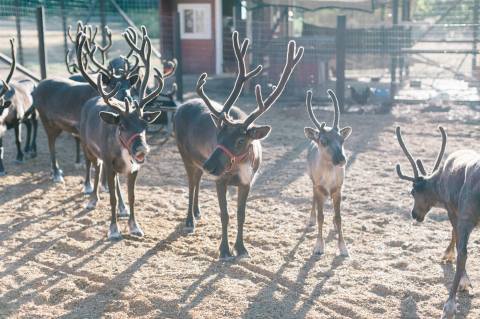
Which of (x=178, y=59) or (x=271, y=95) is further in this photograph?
(x=178, y=59)

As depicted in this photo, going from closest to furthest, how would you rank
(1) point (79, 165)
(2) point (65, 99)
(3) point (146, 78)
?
Answer: (3) point (146, 78)
(2) point (65, 99)
(1) point (79, 165)

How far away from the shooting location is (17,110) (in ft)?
34.9

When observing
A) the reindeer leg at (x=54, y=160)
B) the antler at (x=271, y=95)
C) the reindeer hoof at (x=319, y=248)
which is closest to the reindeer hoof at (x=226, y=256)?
the reindeer hoof at (x=319, y=248)

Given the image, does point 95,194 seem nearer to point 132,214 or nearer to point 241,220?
point 132,214

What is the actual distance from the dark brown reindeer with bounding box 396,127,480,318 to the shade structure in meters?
10.3

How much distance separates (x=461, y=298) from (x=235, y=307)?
187cm

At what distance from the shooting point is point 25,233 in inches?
302

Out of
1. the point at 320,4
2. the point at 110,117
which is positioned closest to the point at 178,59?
the point at 320,4

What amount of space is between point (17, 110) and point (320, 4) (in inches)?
328

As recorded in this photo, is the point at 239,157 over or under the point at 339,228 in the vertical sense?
over

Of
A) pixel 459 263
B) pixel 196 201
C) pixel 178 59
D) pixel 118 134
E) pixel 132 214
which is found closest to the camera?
pixel 459 263

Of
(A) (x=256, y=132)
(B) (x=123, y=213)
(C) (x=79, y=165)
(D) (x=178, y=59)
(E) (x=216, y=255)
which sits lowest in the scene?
(E) (x=216, y=255)

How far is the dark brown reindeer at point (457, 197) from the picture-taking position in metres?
5.29

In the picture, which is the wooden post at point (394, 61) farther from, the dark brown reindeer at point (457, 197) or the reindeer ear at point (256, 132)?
the reindeer ear at point (256, 132)
